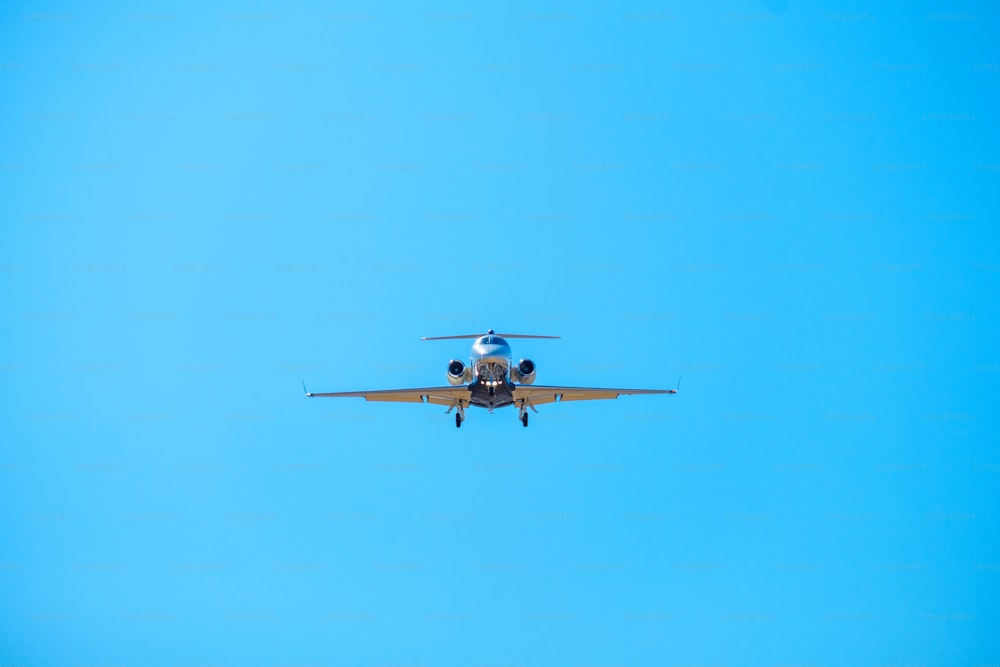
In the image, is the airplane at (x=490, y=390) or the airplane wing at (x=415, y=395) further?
the airplane wing at (x=415, y=395)

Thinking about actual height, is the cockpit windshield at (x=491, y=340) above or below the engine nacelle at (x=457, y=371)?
above

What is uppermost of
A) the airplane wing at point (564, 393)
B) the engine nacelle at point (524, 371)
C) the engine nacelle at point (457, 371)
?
the airplane wing at point (564, 393)

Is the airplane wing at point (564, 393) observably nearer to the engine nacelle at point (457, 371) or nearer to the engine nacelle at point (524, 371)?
the engine nacelle at point (524, 371)

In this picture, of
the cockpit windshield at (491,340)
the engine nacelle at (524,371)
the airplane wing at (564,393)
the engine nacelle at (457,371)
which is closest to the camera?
the cockpit windshield at (491,340)

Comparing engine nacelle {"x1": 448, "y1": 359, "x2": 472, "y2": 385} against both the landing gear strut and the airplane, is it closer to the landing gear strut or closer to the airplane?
the airplane

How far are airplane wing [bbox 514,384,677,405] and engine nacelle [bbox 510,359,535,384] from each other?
0.54m

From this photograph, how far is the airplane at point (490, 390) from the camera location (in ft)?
76.5

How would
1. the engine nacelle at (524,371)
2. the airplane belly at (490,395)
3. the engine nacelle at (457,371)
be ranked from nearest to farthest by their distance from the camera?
the engine nacelle at (457,371), the engine nacelle at (524,371), the airplane belly at (490,395)

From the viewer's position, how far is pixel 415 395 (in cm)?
2666

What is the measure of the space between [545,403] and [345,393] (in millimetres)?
8014

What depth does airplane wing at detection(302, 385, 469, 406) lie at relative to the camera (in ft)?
82.7

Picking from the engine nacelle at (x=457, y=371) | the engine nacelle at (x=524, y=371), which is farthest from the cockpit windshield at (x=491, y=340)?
the engine nacelle at (x=524, y=371)

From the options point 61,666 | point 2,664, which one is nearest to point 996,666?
point 61,666

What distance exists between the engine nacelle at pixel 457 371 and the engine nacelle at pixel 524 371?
1.67 m
